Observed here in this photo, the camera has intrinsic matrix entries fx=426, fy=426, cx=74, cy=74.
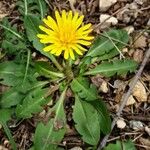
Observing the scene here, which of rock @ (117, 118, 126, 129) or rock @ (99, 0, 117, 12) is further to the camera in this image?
rock @ (99, 0, 117, 12)

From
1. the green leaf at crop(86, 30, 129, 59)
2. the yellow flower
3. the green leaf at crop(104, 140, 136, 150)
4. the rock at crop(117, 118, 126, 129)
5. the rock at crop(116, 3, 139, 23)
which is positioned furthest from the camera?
the rock at crop(116, 3, 139, 23)

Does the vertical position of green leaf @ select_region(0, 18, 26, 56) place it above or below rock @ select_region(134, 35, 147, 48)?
above

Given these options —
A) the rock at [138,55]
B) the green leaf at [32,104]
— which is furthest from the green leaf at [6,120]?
the rock at [138,55]

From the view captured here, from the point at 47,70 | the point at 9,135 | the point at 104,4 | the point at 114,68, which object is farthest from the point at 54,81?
the point at 104,4

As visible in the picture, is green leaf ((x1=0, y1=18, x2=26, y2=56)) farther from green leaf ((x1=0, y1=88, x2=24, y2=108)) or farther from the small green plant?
green leaf ((x1=0, y1=88, x2=24, y2=108))

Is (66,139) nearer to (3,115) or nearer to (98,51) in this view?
(3,115)

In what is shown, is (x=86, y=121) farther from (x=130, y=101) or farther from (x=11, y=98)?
(x=11, y=98)

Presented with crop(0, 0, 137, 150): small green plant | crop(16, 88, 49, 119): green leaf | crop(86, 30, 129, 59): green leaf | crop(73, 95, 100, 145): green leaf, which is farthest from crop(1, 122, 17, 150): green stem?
crop(86, 30, 129, 59): green leaf

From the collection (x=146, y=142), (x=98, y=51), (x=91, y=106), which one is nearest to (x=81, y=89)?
(x=91, y=106)
